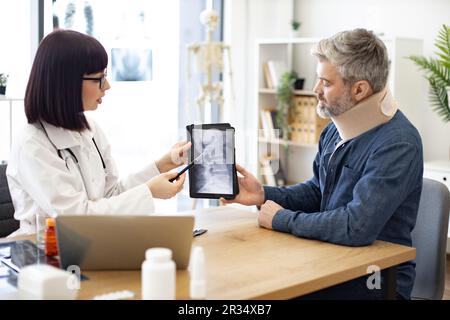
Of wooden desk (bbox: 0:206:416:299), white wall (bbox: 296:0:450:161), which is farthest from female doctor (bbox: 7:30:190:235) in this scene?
white wall (bbox: 296:0:450:161)

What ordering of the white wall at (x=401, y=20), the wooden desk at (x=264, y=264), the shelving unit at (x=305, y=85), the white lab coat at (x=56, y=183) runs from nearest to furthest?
the wooden desk at (x=264, y=264), the white lab coat at (x=56, y=183), the shelving unit at (x=305, y=85), the white wall at (x=401, y=20)

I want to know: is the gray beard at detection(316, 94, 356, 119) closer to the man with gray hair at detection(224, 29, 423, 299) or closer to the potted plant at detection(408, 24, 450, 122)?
the man with gray hair at detection(224, 29, 423, 299)

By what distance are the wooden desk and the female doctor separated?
0.87ft

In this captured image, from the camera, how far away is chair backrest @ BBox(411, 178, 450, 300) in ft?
7.36

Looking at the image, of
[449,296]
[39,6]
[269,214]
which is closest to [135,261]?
[269,214]

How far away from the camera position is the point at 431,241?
225 cm

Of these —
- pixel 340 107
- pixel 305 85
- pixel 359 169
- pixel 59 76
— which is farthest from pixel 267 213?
pixel 305 85

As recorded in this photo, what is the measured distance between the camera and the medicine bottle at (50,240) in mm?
1812

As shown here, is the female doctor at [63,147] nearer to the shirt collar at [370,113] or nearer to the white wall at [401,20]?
the shirt collar at [370,113]

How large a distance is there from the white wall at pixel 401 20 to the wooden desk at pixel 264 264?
2.81 m

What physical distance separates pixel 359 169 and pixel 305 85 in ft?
11.1

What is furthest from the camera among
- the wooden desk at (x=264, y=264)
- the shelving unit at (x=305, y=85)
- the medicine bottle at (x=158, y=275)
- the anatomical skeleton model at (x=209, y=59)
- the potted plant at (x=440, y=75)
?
the anatomical skeleton model at (x=209, y=59)

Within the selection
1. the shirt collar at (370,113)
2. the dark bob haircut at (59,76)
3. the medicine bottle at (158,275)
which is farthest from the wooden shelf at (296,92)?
the medicine bottle at (158,275)
